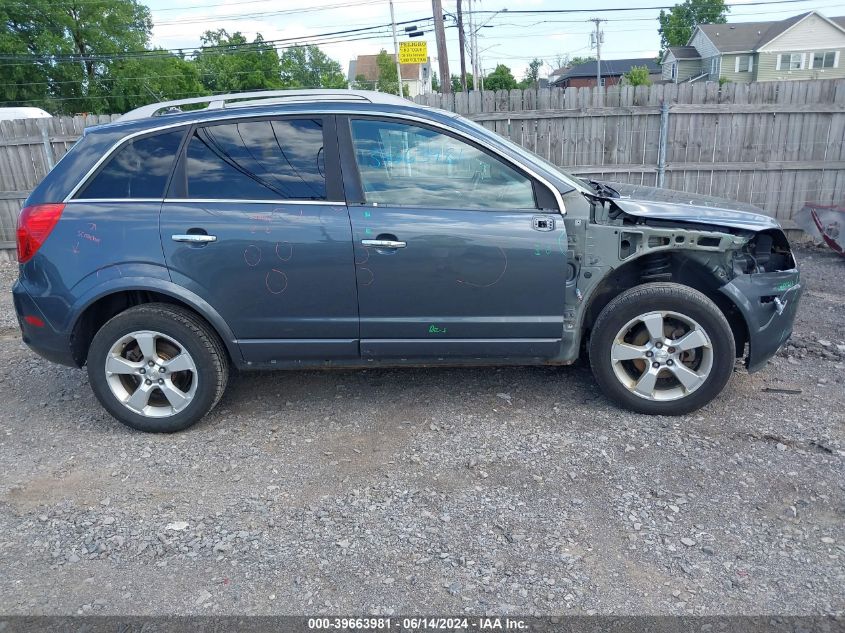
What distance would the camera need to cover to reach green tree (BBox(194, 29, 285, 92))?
43.8 m

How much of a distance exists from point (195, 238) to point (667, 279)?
290cm

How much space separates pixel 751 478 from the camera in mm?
3328

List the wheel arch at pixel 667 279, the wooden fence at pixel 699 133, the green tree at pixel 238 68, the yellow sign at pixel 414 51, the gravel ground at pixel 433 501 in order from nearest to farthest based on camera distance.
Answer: the gravel ground at pixel 433 501 → the wheel arch at pixel 667 279 → the wooden fence at pixel 699 133 → the yellow sign at pixel 414 51 → the green tree at pixel 238 68

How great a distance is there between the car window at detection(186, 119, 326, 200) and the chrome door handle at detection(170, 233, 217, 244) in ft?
0.81

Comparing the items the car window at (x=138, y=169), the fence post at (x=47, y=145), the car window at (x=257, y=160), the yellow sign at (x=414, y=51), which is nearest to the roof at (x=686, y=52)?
the yellow sign at (x=414, y=51)

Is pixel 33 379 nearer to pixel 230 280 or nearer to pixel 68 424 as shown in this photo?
pixel 68 424

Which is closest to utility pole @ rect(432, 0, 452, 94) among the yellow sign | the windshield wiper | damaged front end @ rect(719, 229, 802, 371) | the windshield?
the yellow sign

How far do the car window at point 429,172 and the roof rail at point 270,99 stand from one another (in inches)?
11.6

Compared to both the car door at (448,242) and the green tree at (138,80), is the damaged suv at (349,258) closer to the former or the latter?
the car door at (448,242)

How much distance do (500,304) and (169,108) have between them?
250 cm

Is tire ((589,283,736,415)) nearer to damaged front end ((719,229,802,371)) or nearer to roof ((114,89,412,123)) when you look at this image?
damaged front end ((719,229,802,371))

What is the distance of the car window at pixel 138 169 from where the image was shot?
3822mm

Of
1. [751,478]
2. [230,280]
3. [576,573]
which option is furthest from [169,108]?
[751,478]

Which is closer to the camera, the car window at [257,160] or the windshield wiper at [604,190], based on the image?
the car window at [257,160]
